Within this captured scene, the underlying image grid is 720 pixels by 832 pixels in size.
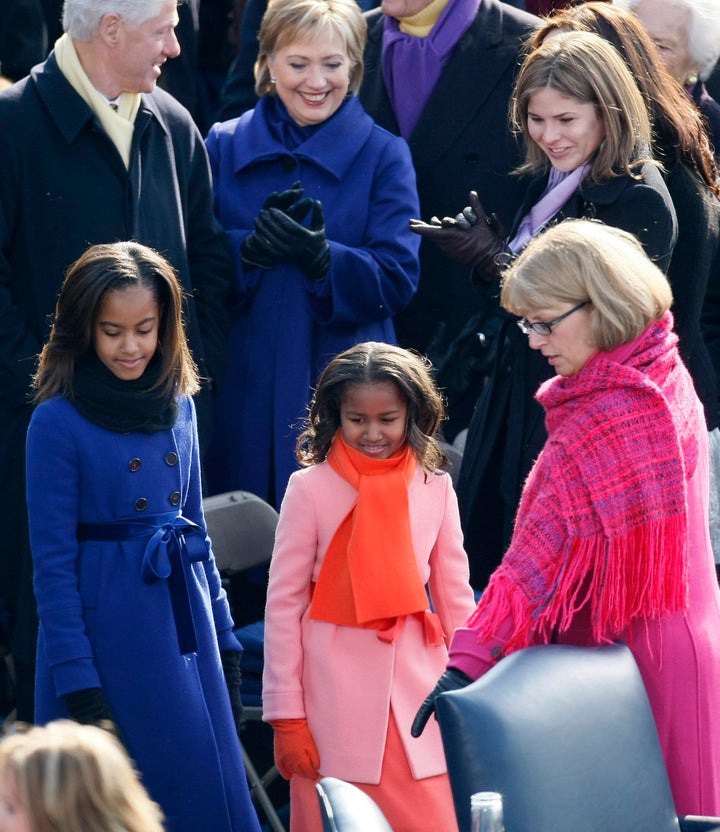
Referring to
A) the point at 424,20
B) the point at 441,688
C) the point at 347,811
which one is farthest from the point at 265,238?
the point at 347,811

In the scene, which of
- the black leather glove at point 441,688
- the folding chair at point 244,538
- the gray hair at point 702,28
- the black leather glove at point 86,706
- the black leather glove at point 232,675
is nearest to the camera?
the black leather glove at point 441,688

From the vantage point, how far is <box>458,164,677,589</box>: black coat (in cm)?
399

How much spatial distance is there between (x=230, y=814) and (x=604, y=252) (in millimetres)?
1508

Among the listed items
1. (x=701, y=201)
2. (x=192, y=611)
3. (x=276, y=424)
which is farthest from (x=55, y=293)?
(x=701, y=201)

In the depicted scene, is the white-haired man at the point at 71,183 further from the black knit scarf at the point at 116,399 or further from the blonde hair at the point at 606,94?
the blonde hair at the point at 606,94

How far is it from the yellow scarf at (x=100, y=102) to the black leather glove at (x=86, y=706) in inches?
62.4

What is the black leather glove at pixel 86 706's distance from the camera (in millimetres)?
3463

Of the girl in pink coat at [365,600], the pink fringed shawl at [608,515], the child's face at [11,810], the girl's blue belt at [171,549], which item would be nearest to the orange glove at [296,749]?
the girl in pink coat at [365,600]

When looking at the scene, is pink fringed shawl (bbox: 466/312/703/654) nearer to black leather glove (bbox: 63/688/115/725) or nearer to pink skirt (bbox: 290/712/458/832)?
pink skirt (bbox: 290/712/458/832)

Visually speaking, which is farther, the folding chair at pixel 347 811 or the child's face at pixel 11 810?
the folding chair at pixel 347 811

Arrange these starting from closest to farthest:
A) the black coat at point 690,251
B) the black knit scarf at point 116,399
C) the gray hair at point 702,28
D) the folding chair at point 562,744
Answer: the folding chair at point 562,744 → the black knit scarf at point 116,399 → the black coat at point 690,251 → the gray hair at point 702,28

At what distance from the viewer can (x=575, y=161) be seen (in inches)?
163

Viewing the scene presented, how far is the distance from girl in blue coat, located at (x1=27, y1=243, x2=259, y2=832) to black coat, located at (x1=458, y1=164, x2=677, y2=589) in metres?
0.95

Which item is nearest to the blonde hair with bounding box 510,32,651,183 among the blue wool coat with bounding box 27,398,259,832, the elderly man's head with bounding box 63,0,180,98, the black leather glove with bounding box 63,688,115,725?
the elderly man's head with bounding box 63,0,180,98
